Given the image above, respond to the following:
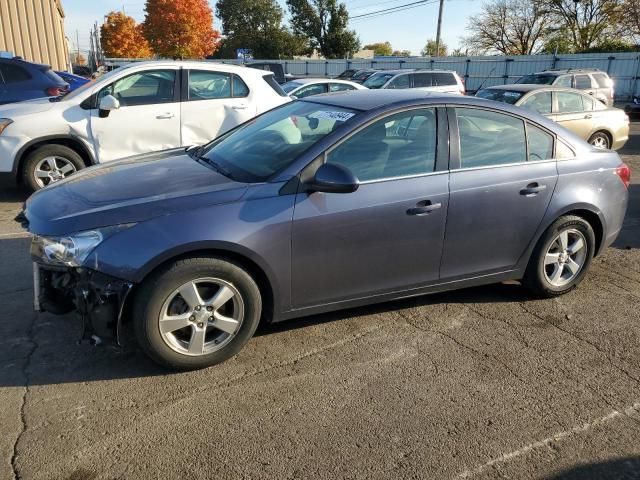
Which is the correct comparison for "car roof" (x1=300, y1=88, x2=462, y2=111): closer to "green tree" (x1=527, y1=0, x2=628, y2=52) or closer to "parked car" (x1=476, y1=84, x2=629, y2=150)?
"parked car" (x1=476, y1=84, x2=629, y2=150)

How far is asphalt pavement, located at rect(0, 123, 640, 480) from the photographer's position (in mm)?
2590

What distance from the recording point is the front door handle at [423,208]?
3652 millimetres

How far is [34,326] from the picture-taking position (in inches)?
149

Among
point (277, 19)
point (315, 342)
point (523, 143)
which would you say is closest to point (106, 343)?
point (315, 342)

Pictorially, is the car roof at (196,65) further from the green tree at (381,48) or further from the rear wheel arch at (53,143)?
the green tree at (381,48)

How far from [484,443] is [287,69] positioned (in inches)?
1567

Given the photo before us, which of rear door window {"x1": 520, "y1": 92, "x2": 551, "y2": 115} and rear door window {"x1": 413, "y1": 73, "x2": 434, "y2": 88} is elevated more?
rear door window {"x1": 413, "y1": 73, "x2": 434, "y2": 88}

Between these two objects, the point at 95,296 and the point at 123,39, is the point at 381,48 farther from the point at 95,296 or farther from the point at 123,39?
the point at 95,296

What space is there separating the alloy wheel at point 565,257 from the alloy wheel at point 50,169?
5.73 m

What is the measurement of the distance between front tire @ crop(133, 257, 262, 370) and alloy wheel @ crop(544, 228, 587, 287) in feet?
8.16

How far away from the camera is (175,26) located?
52094 mm

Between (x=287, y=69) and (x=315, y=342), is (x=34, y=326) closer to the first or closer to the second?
(x=315, y=342)

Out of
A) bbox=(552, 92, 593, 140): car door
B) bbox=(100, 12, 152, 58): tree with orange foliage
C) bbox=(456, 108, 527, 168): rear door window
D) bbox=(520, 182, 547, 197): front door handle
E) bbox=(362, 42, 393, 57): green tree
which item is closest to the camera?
bbox=(456, 108, 527, 168): rear door window

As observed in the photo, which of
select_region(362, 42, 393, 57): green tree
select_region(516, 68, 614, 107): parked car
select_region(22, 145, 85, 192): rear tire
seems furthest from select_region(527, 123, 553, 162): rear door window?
select_region(362, 42, 393, 57): green tree
